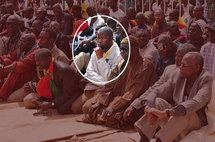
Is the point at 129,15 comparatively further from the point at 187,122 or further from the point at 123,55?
the point at 187,122

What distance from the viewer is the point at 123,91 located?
17.6ft

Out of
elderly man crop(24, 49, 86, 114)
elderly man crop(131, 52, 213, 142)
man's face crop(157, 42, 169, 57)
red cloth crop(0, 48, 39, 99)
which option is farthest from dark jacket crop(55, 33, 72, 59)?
elderly man crop(131, 52, 213, 142)

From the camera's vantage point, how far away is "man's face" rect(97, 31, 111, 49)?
186 inches

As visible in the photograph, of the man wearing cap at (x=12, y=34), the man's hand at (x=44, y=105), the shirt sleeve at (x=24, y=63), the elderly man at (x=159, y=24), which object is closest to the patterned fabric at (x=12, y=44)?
the man wearing cap at (x=12, y=34)

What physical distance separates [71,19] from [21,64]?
234 cm

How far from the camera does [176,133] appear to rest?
3.99 meters

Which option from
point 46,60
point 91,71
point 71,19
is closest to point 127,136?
point 91,71

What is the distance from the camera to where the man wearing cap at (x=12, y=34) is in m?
7.69

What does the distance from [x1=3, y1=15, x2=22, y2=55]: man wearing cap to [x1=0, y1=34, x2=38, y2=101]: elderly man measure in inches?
22.3

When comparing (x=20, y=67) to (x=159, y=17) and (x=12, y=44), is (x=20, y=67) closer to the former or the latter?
(x=12, y=44)

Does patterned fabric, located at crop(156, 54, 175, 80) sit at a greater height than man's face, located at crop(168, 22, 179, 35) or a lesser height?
lesser

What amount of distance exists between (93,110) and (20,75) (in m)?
2.17

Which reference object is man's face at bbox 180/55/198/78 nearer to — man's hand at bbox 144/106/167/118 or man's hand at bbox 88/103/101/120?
man's hand at bbox 144/106/167/118

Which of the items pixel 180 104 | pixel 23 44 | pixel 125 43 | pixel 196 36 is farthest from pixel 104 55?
pixel 23 44
